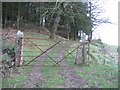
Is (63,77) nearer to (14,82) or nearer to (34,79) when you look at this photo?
(34,79)

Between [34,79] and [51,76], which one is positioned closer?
[34,79]

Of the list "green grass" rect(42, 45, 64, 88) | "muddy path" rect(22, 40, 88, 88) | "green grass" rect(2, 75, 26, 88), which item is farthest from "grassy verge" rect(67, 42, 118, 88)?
"green grass" rect(2, 75, 26, 88)

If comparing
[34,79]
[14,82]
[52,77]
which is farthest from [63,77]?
[14,82]

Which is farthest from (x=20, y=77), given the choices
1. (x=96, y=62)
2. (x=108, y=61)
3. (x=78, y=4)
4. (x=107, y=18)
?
(x=107, y=18)

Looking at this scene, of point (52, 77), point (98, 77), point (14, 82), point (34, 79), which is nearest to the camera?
point (14, 82)

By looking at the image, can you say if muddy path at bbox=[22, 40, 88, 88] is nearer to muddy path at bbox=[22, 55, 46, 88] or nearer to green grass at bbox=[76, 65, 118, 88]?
muddy path at bbox=[22, 55, 46, 88]

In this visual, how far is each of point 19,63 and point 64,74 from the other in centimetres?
175

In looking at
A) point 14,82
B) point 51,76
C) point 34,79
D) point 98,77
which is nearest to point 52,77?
point 51,76

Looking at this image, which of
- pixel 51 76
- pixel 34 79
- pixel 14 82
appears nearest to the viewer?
pixel 14 82

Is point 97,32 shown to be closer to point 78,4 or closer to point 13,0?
point 78,4

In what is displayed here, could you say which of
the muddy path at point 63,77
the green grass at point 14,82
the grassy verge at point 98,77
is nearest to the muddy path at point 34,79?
the muddy path at point 63,77

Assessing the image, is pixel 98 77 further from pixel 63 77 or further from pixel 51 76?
pixel 51 76

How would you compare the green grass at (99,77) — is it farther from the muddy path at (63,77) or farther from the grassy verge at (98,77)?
the muddy path at (63,77)

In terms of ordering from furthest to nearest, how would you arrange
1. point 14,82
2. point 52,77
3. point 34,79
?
point 52,77 → point 34,79 → point 14,82
